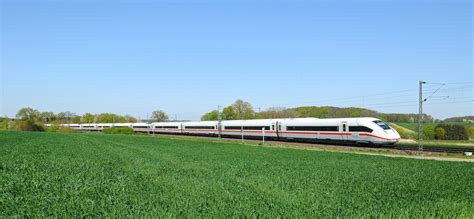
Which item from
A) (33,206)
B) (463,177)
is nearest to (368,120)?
(463,177)

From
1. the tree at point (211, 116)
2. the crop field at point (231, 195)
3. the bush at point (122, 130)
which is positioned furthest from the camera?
the tree at point (211, 116)

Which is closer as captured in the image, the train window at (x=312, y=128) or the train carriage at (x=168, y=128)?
the train window at (x=312, y=128)

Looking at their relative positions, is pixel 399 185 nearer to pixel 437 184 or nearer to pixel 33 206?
pixel 437 184

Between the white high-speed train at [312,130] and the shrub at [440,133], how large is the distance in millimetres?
29209

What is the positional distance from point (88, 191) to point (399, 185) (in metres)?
9.36

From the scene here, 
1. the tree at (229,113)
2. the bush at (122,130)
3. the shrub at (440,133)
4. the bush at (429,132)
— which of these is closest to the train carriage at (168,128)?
the bush at (122,130)

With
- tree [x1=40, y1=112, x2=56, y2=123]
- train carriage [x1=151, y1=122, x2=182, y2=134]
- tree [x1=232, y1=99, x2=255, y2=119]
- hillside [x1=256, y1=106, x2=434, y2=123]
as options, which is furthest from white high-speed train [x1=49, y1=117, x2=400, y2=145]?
tree [x1=40, y1=112, x2=56, y2=123]

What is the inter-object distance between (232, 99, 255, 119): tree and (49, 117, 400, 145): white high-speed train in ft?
149

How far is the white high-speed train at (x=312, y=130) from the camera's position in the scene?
35.8 meters

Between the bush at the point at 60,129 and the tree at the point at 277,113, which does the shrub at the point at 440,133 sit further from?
the bush at the point at 60,129

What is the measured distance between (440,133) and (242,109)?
68.8 m

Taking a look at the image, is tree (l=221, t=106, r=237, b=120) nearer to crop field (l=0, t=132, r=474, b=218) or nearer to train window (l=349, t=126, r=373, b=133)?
train window (l=349, t=126, r=373, b=133)

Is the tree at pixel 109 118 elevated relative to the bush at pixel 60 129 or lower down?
elevated

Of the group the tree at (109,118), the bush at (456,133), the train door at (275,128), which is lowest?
the bush at (456,133)
